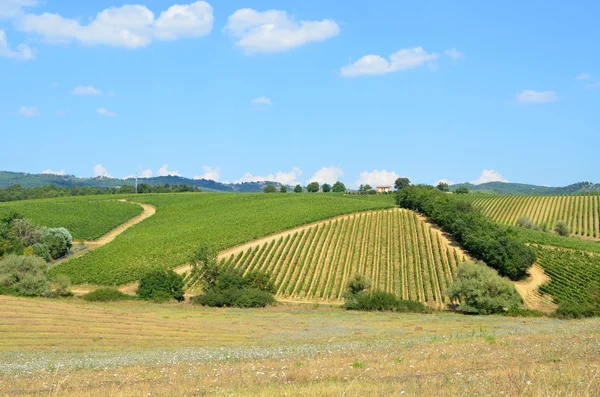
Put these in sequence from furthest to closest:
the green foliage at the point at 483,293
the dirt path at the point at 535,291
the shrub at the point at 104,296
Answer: the dirt path at the point at 535,291
the shrub at the point at 104,296
the green foliage at the point at 483,293

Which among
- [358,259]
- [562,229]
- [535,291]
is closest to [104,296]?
[358,259]

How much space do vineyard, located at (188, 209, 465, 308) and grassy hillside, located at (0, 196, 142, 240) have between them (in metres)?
45.9

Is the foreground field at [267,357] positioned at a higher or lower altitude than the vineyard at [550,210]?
lower

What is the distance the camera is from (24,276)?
55125 millimetres

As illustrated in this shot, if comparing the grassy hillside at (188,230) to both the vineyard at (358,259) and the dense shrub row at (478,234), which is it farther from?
the dense shrub row at (478,234)

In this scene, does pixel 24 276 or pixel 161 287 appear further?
pixel 161 287

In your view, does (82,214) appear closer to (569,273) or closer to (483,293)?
(483,293)

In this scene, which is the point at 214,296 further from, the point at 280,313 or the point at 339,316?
the point at 339,316

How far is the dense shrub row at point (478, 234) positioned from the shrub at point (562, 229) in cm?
2853

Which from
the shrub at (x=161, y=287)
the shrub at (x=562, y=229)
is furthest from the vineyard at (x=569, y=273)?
the shrub at (x=161, y=287)

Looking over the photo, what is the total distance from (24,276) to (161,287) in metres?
13.6

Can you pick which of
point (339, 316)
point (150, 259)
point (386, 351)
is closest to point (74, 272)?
point (150, 259)

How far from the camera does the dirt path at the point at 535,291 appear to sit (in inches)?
2490

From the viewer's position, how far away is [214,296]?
2170 inches
